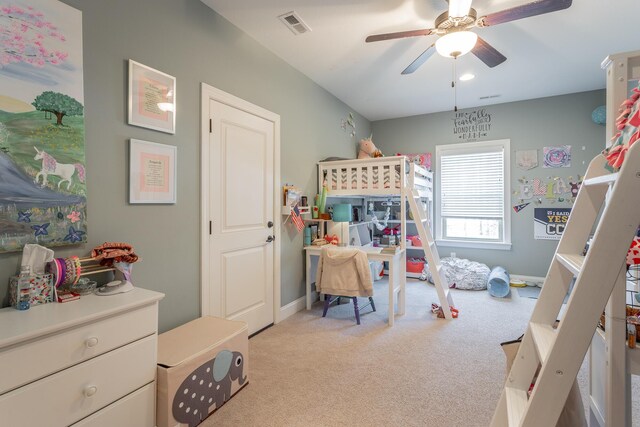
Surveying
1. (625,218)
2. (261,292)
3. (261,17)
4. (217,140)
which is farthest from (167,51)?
(625,218)

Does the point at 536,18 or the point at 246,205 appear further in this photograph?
the point at 246,205

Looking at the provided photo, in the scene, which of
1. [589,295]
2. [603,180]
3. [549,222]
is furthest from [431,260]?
[589,295]

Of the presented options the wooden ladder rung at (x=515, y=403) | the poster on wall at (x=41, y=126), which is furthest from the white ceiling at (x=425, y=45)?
the wooden ladder rung at (x=515, y=403)

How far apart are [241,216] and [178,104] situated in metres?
0.98

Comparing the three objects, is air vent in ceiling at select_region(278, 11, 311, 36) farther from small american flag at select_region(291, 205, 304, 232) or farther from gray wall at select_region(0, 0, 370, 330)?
small american flag at select_region(291, 205, 304, 232)

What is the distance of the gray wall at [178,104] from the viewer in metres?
1.63

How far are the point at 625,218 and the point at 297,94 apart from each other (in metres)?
3.11

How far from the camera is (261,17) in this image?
7.94ft

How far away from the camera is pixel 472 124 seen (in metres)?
4.77

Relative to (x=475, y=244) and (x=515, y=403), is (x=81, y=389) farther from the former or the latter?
(x=475, y=244)

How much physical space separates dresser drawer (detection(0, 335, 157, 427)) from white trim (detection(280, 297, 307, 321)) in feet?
5.63

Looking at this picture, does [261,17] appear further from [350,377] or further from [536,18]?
[350,377]

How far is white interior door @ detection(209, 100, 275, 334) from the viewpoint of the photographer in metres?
2.38

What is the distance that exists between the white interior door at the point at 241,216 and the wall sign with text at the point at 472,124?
3.31 metres
